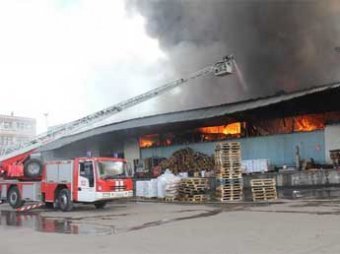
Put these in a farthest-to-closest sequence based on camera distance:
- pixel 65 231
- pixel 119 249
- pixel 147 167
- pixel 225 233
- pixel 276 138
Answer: pixel 147 167 → pixel 276 138 → pixel 65 231 → pixel 225 233 → pixel 119 249

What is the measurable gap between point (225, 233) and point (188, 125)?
2024cm

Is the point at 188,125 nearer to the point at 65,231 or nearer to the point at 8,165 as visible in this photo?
the point at 8,165

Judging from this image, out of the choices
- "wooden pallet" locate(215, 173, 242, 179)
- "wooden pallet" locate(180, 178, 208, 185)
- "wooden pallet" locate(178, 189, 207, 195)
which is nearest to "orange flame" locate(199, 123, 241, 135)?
"wooden pallet" locate(180, 178, 208, 185)

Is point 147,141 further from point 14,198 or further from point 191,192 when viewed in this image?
point 14,198

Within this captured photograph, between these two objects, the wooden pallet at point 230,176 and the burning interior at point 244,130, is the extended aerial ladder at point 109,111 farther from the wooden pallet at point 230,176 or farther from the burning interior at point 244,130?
the wooden pallet at point 230,176

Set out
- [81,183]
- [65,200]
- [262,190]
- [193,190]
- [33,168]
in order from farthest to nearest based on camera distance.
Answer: [193,190]
[33,168]
[262,190]
[65,200]
[81,183]

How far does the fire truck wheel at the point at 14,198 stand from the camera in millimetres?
20875

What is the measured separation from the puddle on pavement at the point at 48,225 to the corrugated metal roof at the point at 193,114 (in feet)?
35.5

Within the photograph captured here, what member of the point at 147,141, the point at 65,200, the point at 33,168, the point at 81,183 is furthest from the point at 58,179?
the point at 147,141

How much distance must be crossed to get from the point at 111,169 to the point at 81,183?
3.80ft

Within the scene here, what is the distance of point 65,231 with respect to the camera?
12523 millimetres

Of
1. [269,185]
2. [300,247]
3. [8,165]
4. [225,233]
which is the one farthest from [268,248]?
[8,165]

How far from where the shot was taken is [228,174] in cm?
2081

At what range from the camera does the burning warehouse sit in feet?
81.5
